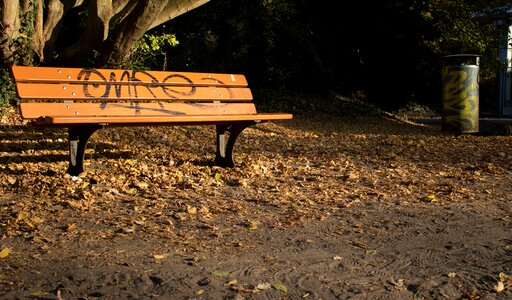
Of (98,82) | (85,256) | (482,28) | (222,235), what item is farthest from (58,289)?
(482,28)

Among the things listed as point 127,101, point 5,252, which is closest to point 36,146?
point 127,101

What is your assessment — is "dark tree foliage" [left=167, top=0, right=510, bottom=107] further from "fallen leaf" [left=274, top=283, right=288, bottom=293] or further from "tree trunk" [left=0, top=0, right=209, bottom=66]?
"fallen leaf" [left=274, top=283, right=288, bottom=293]

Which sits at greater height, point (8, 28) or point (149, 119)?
point (8, 28)

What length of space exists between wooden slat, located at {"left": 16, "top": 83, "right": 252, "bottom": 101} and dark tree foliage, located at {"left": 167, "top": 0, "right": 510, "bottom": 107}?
9.83m

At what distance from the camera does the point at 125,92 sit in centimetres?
670

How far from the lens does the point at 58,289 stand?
3.21m

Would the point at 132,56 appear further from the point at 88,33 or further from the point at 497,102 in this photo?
the point at 497,102

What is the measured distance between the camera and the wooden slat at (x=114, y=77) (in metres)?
6.08

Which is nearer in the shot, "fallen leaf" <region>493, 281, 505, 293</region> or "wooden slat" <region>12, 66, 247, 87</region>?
"fallen leaf" <region>493, 281, 505, 293</region>

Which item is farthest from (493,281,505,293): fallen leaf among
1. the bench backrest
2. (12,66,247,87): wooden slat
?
(12,66,247,87): wooden slat

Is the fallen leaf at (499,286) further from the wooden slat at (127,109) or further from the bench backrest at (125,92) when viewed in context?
the bench backrest at (125,92)

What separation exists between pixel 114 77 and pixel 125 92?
181 mm

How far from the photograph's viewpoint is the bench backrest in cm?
603

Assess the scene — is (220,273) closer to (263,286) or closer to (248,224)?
(263,286)
